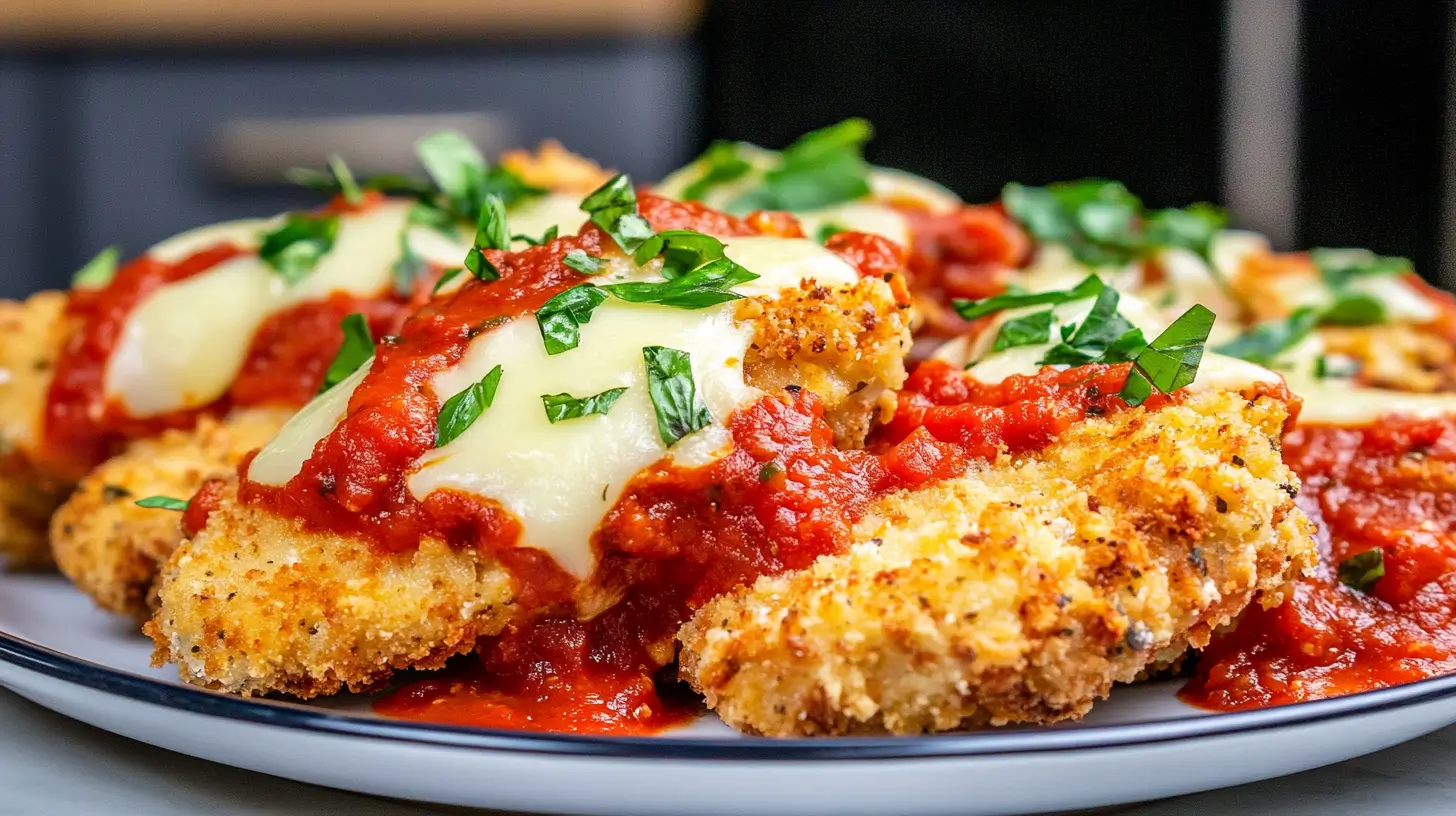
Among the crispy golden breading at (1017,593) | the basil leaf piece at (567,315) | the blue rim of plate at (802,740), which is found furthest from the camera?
the basil leaf piece at (567,315)

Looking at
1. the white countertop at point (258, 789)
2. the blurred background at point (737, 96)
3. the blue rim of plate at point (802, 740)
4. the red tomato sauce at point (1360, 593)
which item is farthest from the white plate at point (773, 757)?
the blurred background at point (737, 96)

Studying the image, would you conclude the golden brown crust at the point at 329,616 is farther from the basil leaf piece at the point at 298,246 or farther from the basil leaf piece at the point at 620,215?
the basil leaf piece at the point at 298,246

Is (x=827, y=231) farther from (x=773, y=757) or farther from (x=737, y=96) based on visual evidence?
(x=737, y=96)

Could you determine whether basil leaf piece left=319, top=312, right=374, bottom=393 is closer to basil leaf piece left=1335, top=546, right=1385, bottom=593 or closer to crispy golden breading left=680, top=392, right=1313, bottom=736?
crispy golden breading left=680, top=392, right=1313, bottom=736

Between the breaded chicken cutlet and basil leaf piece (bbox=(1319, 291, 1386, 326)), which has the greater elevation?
the breaded chicken cutlet

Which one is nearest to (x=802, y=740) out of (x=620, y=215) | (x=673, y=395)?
(x=673, y=395)

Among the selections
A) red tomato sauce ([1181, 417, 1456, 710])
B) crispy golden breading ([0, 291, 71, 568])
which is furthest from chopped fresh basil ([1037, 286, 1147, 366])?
crispy golden breading ([0, 291, 71, 568])

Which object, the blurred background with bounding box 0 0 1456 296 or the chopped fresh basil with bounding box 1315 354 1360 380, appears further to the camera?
the blurred background with bounding box 0 0 1456 296
